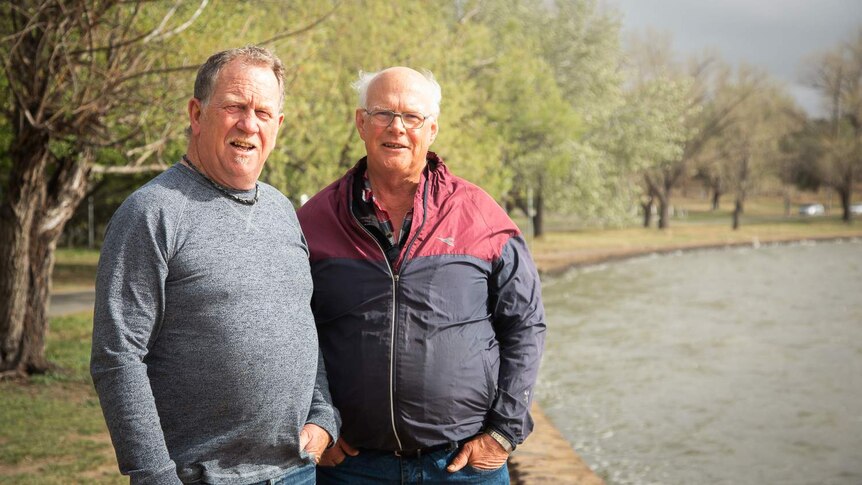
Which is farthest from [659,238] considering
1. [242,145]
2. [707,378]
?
[242,145]

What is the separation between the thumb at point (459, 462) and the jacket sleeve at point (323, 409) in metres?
0.41

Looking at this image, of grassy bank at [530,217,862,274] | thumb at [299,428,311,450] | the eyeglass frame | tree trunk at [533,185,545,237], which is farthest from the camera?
tree trunk at [533,185,545,237]

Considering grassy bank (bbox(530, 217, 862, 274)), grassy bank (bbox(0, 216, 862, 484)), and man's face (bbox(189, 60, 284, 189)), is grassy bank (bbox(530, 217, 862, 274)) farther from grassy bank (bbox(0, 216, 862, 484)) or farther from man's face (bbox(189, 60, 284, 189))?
man's face (bbox(189, 60, 284, 189))

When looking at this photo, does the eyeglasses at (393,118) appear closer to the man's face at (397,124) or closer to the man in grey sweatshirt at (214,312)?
the man's face at (397,124)

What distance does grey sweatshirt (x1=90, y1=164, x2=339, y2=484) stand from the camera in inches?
88.5

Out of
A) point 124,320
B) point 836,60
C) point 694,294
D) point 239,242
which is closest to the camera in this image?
point 124,320

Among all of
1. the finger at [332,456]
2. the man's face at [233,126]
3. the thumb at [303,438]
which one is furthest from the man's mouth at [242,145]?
the finger at [332,456]

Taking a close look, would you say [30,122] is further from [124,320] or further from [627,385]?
[627,385]

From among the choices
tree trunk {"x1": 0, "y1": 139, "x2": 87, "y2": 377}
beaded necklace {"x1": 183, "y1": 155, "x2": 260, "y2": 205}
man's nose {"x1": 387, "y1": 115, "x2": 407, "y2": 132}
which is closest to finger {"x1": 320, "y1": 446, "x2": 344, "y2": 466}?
beaded necklace {"x1": 183, "y1": 155, "x2": 260, "y2": 205}

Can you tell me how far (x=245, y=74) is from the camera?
8.39 ft

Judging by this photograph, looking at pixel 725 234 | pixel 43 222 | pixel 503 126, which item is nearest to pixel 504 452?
pixel 43 222

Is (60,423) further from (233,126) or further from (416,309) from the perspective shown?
(233,126)

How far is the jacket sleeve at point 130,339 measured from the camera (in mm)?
2234

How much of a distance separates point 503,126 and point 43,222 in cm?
2157
